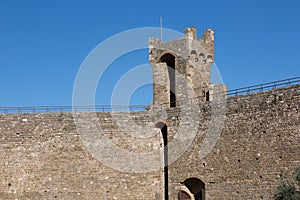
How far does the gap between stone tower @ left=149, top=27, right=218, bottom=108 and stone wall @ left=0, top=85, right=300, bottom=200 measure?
298 cm

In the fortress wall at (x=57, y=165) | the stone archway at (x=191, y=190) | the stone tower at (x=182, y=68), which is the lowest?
the stone archway at (x=191, y=190)

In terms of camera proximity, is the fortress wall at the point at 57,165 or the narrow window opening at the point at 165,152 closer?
the fortress wall at the point at 57,165

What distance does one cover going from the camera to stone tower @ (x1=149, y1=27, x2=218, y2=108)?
29.8 meters

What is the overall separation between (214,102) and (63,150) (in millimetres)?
7692

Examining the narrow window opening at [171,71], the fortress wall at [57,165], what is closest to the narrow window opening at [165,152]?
the fortress wall at [57,165]

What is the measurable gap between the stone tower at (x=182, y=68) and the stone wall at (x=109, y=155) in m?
2.98

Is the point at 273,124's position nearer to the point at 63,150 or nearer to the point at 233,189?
the point at 233,189

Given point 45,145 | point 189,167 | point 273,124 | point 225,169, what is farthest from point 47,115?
point 273,124

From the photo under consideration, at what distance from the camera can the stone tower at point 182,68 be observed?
2977 cm

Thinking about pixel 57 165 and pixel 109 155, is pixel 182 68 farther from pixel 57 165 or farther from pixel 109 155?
pixel 57 165

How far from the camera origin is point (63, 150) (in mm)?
26828

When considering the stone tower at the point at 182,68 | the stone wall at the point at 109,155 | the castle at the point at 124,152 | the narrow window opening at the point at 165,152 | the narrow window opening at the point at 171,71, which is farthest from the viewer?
the narrow window opening at the point at 171,71

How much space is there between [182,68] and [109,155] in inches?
256

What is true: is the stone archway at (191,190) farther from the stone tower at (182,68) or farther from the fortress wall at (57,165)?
the stone tower at (182,68)
